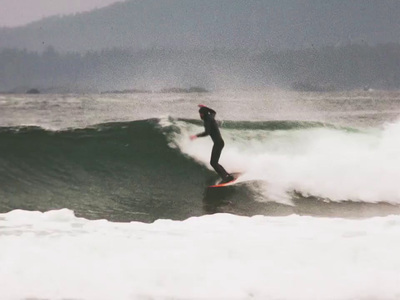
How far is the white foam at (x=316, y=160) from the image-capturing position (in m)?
9.58

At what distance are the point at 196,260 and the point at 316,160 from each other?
7251mm

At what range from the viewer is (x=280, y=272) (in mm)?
4652

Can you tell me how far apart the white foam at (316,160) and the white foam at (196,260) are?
3185 mm


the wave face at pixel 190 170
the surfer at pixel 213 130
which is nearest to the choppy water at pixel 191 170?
the wave face at pixel 190 170

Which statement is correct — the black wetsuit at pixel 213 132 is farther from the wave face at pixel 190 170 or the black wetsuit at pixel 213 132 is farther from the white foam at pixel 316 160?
the white foam at pixel 316 160

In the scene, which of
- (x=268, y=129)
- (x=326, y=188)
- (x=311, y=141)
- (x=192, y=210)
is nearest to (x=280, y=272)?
A: (x=192, y=210)

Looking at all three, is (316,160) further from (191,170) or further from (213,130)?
(213,130)

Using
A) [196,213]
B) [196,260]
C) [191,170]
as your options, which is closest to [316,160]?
[191,170]

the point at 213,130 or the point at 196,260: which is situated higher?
the point at 213,130

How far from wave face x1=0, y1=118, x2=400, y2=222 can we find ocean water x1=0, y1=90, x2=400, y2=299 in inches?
1.7

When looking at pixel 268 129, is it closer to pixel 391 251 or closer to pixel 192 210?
pixel 192 210

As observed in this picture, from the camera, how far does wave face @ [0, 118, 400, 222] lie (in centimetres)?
866

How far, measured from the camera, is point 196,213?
316 inches

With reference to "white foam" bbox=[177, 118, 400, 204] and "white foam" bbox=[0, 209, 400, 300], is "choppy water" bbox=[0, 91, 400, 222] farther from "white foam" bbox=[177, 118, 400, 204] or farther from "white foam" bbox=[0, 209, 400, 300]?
"white foam" bbox=[0, 209, 400, 300]
